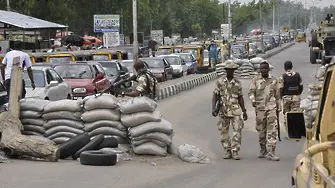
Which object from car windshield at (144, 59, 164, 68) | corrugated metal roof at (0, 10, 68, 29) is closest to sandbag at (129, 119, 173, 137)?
car windshield at (144, 59, 164, 68)

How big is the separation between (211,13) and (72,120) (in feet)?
363

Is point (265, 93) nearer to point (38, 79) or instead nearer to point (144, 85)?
point (144, 85)

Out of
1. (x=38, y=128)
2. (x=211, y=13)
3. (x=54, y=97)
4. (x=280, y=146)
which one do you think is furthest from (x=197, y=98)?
(x=211, y=13)

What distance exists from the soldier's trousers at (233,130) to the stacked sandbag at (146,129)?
0.93 meters

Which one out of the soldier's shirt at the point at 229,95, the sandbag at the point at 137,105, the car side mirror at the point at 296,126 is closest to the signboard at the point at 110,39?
the sandbag at the point at 137,105

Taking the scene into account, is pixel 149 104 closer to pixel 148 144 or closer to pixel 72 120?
pixel 148 144

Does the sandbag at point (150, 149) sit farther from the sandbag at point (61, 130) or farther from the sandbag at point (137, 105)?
Answer: the sandbag at point (61, 130)

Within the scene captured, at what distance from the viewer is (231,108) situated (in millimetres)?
12227

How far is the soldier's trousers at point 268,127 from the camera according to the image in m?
12.2

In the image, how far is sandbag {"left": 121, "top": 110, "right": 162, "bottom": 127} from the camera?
12172 mm

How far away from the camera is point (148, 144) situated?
12.2 metres

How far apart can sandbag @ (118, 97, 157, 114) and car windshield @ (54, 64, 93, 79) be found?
39.4ft

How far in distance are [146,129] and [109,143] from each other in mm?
695

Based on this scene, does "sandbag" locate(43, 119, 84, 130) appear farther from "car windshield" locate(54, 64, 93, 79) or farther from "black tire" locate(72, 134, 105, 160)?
"car windshield" locate(54, 64, 93, 79)
